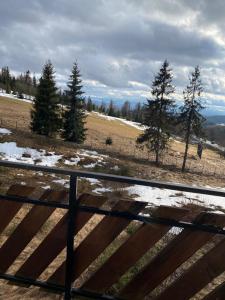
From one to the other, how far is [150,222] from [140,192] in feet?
63.0

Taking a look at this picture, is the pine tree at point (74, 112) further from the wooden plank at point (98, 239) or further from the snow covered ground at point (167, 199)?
the wooden plank at point (98, 239)

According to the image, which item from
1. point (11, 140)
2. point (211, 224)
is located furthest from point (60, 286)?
point (11, 140)

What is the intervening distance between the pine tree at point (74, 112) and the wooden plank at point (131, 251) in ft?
132

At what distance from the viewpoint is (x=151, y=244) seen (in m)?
3.38

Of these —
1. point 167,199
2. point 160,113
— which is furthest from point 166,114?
point 167,199

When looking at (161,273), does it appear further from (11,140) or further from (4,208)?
(11,140)

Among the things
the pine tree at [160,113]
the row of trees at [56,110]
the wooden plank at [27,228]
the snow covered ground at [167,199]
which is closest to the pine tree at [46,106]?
the row of trees at [56,110]

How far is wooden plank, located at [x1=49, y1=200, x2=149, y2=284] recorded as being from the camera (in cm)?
329

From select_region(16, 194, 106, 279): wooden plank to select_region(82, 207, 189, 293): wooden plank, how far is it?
16.9 inches

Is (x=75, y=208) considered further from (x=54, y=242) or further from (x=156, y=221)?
(x=156, y=221)

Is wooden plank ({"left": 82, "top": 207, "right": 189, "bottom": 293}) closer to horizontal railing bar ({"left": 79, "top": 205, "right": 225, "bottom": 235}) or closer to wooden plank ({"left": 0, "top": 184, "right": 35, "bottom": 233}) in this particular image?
horizontal railing bar ({"left": 79, "top": 205, "right": 225, "bottom": 235})

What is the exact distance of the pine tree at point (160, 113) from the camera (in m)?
43.2

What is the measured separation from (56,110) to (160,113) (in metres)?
11.7

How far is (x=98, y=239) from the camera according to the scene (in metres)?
3.55
